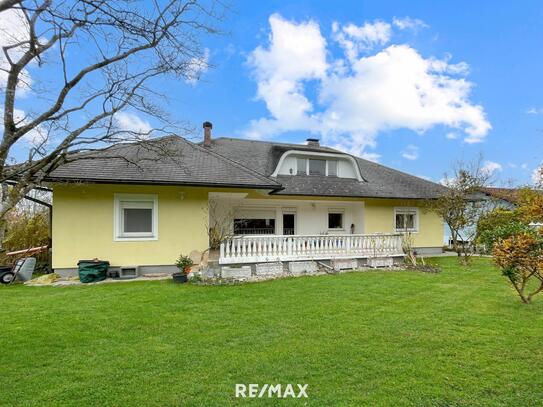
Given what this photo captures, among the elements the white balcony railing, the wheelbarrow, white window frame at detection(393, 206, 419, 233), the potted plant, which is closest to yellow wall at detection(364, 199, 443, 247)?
white window frame at detection(393, 206, 419, 233)

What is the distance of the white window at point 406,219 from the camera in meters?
18.2

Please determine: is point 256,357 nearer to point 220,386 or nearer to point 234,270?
point 220,386

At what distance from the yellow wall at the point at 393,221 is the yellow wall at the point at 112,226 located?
32.6 feet

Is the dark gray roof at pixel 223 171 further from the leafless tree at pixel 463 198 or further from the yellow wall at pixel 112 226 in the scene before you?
the leafless tree at pixel 463 198

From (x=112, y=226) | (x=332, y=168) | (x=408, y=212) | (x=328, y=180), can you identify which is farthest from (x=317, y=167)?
(x=112, y=226)

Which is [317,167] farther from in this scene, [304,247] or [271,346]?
[271,346]

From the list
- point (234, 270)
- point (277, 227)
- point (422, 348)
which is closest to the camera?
point (422, 348)

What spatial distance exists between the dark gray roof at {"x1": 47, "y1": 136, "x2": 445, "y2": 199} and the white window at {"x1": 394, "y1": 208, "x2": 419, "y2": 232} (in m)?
1.15

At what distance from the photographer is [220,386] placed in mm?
3688

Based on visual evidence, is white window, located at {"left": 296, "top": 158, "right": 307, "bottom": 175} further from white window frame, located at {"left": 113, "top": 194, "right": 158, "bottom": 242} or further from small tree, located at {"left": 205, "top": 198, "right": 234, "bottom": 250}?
white window frame, located at {"left": 113, "top": 194, "right": 158, "bottom": 242}

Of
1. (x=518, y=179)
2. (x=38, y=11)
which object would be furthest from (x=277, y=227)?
(x=518, y=179)

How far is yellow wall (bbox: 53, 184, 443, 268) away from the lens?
11.0m

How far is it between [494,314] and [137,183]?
11.2 meters

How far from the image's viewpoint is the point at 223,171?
1301 centimetres
